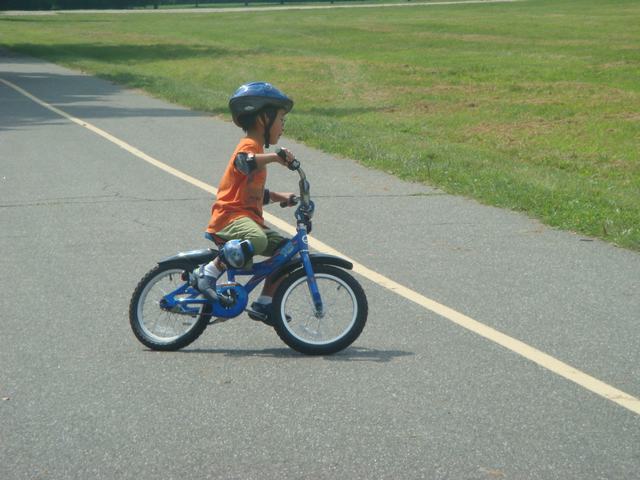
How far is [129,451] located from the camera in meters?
5.37

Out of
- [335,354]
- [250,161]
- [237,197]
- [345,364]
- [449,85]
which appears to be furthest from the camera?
[449,85]

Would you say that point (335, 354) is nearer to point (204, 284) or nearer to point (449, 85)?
point (204, 284)

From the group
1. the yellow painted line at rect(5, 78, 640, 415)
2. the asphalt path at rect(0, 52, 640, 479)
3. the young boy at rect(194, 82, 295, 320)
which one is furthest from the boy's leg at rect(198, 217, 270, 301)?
the yellow painted line at rect(5, 78, 640, 415)

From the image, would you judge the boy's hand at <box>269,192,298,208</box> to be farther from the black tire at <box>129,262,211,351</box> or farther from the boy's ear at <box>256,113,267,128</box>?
the black tire at <box>129,262,211,351</box>


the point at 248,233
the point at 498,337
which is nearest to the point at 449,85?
the point at 498,337

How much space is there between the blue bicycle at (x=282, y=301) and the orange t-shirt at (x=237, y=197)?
8.6 inches

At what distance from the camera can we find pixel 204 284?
685 cm

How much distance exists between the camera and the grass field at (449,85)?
13.9 meters

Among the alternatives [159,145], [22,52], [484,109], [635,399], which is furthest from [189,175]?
[22,52]

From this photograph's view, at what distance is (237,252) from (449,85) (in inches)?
924

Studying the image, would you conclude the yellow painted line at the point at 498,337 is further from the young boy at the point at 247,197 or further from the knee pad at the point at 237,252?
the knee pad at the point at 237,252

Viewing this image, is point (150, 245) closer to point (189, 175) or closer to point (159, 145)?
point (189, 175)

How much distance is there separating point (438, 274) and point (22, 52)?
37.2 meters

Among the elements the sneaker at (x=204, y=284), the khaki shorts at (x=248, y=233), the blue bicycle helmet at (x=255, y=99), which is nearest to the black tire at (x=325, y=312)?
the khaki shorts at (x=248, y=233)
